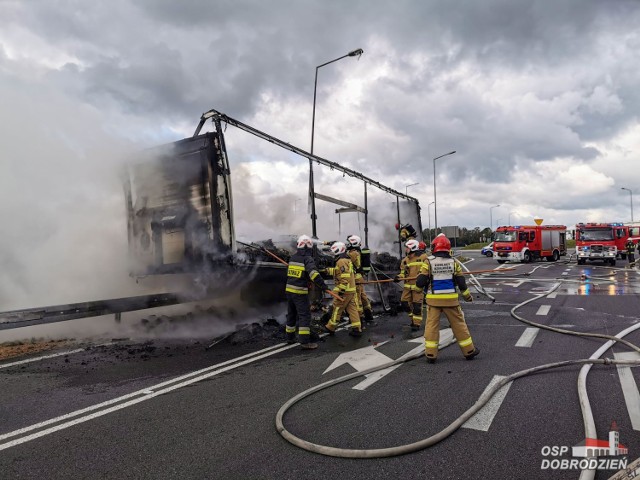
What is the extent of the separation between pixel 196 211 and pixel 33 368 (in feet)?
9.91

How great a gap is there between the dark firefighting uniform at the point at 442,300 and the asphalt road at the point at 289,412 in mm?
257

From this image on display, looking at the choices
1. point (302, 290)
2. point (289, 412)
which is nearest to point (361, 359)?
point (302, 290)

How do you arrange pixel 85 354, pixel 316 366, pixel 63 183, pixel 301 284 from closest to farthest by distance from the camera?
1. pixel 316 366
2. pixel 85 354
3. pixel 301 284
4. pixel 63 183

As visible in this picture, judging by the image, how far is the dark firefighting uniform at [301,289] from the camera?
6.51 m

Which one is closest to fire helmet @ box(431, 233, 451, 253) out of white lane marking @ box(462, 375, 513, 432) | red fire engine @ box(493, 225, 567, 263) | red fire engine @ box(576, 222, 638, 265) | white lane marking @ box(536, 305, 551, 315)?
white lane marking @ box(462, 375, 513, 432)

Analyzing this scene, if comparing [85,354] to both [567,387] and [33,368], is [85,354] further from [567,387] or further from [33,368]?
[567,387]

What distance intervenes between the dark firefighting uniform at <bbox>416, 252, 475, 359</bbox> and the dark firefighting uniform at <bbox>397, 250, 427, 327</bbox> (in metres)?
1.76

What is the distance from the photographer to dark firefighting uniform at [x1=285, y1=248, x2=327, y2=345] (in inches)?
256

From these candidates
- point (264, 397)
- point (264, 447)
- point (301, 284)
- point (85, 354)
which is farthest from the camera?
point (301, 284)

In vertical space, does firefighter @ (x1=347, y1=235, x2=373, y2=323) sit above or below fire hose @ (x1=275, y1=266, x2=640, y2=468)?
above

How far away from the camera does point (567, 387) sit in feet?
14.3

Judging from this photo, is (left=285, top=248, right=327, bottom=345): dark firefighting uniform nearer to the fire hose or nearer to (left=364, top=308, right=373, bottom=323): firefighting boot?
the fire hose

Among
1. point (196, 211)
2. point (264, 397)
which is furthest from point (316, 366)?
point (196, 211)

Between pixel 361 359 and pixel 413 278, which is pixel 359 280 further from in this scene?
pixel 361 359
